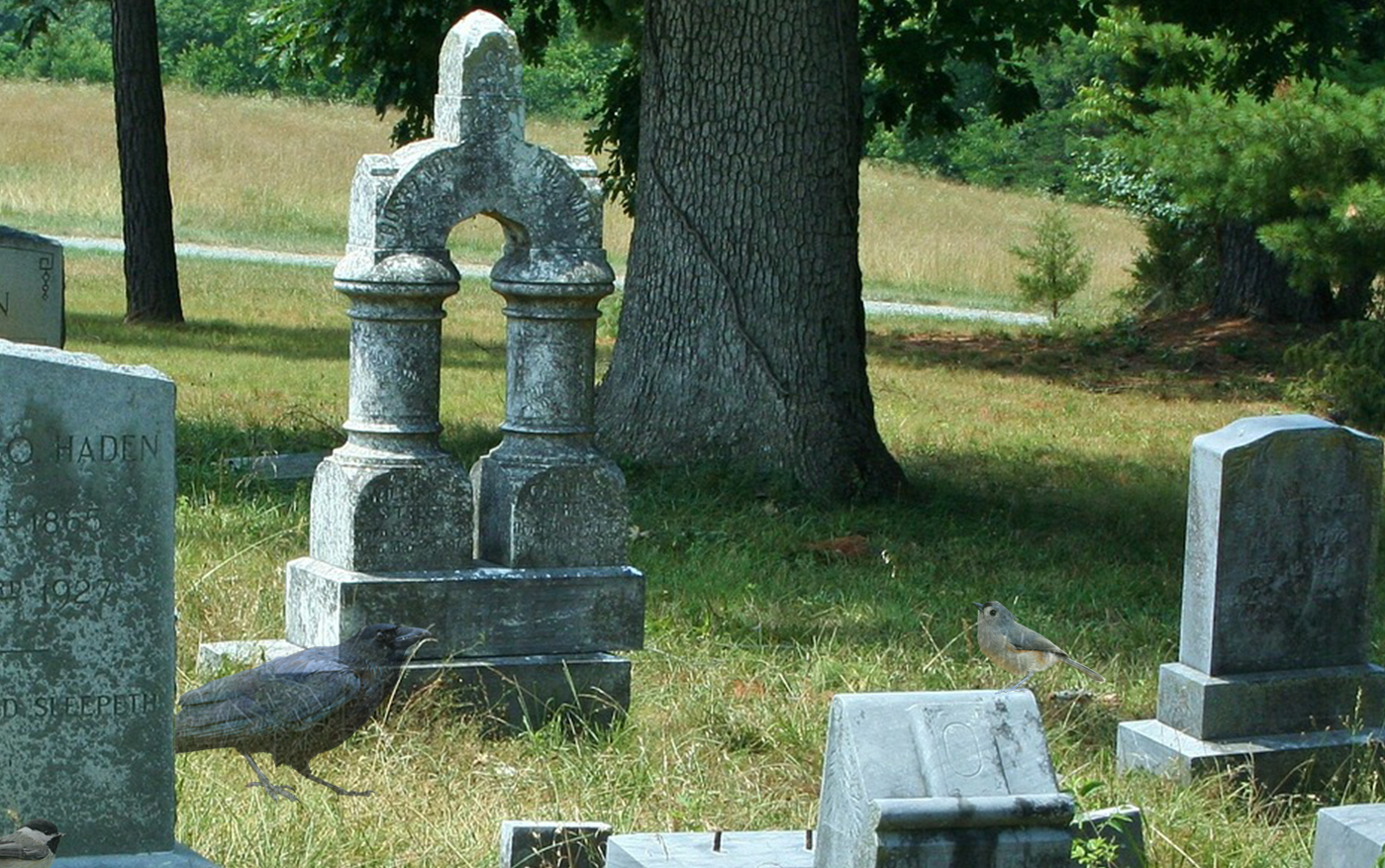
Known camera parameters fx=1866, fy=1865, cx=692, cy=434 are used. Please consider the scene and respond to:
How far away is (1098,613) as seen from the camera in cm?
822

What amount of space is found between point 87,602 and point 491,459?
2.62 meters

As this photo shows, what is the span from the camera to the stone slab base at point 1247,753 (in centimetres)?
585

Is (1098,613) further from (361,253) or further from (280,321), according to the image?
(280,321)

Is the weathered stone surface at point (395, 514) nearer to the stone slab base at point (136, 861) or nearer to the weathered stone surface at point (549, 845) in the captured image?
the weathered stone surface at point (549, 845)

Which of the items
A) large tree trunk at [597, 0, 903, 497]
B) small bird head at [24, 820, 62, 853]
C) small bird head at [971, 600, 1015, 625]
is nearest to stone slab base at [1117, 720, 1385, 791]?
small bird head at [971, 600, 1015, 625]

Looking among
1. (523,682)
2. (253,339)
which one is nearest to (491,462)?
(523,682)

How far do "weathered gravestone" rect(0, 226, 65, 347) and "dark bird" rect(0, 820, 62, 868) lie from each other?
6093 millimetres

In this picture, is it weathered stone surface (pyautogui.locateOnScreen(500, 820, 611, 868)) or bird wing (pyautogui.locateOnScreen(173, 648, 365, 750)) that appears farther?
bird wing (pyautogui.locateOnScreen(173, 648, 365, 750))

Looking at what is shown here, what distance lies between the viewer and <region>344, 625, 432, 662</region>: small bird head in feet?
17.3

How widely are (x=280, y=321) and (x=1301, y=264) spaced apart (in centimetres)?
1062

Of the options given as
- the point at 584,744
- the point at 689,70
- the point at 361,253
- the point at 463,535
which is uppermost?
the point at 689,70

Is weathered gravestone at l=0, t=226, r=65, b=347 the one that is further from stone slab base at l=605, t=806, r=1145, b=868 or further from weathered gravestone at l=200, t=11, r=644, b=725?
stone slab base at l=605, t=806, r=1145, b=868

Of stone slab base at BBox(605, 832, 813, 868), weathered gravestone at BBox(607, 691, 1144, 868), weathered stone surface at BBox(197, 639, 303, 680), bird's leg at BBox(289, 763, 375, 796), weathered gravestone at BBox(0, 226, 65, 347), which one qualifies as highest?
weathered gravestone at BBox(0, 226, 65, 347)

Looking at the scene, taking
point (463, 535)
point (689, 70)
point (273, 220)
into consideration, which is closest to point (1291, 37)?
point (689, 70)
